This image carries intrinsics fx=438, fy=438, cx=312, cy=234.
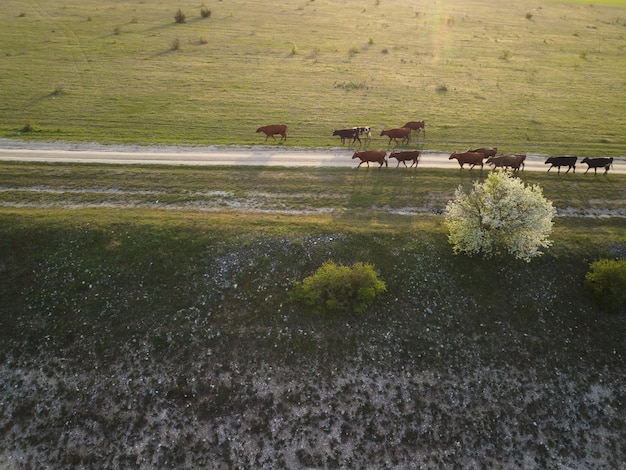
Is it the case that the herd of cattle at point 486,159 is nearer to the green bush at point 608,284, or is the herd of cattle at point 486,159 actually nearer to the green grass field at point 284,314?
the green grass field at point 284,314

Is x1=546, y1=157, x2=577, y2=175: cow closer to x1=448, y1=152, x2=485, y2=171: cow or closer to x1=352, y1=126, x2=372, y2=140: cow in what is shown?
x1=448, y1=152, x2=485, y2=171: cow

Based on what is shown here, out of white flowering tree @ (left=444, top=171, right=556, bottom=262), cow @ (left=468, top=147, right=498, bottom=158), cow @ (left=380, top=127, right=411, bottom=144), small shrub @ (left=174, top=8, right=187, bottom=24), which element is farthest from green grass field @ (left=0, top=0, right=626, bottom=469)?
small shrub @ (left=174, top=8, right=187, bottom=24)

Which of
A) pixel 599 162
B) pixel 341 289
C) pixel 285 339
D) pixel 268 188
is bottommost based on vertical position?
pixel 285 339

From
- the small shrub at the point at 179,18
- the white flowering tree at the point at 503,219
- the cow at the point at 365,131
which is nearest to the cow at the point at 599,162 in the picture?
the white flowering tree at the point at 503,219

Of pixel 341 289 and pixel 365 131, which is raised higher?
pixel 365 131

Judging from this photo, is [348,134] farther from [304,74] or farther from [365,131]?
[304,74]

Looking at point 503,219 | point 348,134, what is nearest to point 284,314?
point 503,219
